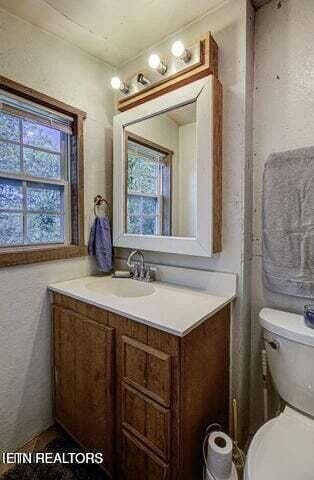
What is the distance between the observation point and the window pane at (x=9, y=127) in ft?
4.45

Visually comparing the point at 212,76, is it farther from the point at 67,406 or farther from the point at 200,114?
Result: the point at 67,406

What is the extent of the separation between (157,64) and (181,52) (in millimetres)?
149

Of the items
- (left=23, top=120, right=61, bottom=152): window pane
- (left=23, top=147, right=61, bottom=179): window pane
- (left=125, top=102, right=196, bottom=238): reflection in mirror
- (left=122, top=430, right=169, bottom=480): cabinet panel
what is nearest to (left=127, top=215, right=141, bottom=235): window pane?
(left=125, top=102, right=196, bottom=238): reflection in mirror

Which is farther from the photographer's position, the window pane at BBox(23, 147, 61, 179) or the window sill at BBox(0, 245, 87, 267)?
the window pane at BBox(23, 147, 61, 179)

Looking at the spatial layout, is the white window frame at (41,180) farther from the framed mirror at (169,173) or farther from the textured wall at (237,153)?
the textured wall at (237,153)

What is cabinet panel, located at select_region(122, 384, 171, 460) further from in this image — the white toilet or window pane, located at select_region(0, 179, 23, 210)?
window pane, located at select_region(0, 179, 23, 210)

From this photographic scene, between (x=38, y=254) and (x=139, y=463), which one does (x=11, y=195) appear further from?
(x=139, y=463)

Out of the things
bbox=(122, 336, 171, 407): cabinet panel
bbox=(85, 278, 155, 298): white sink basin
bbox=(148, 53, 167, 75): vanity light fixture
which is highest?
bbox=(148, 53, 167, 75): vanity light fixture

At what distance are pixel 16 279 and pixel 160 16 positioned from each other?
160cm

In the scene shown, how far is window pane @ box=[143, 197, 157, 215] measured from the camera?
1567 mm

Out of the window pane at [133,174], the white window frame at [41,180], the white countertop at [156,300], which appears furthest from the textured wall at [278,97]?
the white window frame at [41,180]

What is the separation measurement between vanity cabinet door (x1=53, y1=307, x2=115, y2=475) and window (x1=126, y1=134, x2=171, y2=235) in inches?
25.9

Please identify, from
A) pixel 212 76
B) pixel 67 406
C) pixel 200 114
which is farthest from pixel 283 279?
pixel 67 406

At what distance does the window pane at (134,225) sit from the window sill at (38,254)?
1.05 feet
